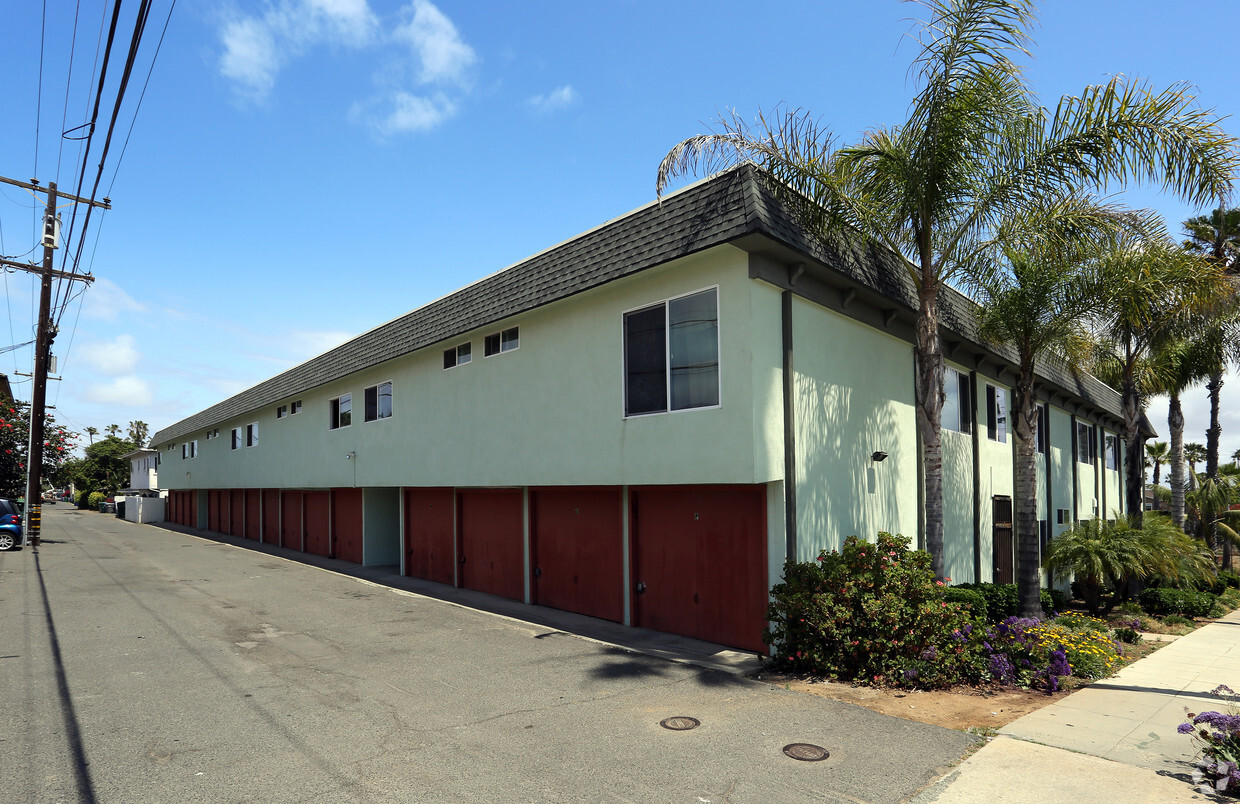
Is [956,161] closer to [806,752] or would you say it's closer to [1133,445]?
[806,752]

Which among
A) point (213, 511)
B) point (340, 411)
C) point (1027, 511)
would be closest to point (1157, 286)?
point (1027, 511)

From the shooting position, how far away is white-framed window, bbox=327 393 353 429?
20406 mm

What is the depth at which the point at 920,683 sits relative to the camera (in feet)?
26.8

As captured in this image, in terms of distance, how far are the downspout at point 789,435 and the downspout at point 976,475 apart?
7367 mm

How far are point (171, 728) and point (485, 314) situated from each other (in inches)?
340

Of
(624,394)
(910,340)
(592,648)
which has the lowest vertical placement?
(592,648)

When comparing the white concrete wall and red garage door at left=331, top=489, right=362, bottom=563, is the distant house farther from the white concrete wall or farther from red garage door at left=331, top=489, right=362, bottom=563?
the white concrete wall

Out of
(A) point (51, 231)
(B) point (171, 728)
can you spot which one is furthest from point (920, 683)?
(A) point (51, 231)

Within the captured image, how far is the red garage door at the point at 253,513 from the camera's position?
95.9ft

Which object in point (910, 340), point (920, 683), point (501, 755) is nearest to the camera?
point (501, 755)

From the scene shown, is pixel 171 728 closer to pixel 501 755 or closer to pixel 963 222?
pixel 501 755

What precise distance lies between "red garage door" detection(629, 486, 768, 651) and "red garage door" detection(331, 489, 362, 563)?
1230cm

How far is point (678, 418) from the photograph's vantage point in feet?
33.0

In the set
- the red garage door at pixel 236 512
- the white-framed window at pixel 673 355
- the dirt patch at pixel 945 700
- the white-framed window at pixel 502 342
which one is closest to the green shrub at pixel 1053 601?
the dirt patch at pixel 945 700
